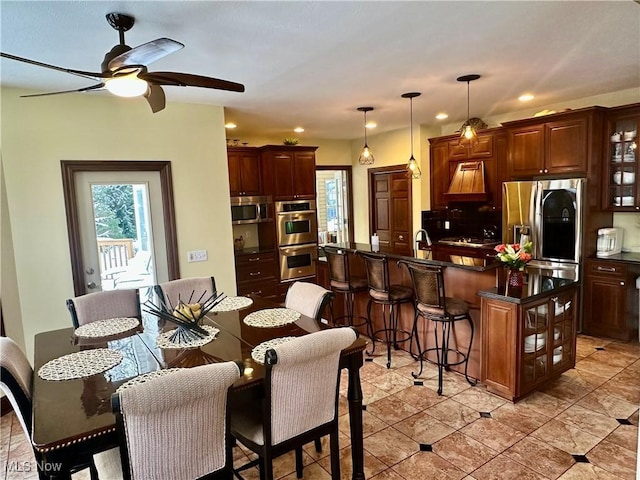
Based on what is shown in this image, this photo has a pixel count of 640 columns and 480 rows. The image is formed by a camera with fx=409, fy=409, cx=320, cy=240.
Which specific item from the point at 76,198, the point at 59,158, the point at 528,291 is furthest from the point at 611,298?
the point at 59,158

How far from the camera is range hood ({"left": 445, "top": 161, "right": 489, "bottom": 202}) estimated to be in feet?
18.6

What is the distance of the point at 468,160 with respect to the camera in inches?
231

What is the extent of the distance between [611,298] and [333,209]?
15.9 ft

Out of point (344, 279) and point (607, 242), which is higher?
point (607, 242)

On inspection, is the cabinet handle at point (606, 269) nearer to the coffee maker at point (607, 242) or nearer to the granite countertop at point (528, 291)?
the coffee maker at point (607, 242)

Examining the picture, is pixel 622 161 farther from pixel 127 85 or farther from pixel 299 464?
pixel 127 85

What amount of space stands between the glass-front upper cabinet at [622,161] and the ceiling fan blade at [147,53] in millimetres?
4570

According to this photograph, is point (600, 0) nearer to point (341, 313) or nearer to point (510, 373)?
point (510, 373)

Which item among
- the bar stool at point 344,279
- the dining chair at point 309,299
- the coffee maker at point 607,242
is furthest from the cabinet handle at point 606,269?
the dining chair at point 309,299

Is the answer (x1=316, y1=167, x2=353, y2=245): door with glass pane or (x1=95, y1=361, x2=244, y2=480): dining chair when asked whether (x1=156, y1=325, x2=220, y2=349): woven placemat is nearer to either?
(x1=95, y1=361, x2=244, y2=480): dining chair

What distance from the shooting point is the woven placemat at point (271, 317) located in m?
2.57

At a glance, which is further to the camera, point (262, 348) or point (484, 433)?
point (484, 433)

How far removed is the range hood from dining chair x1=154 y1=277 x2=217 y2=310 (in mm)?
3982

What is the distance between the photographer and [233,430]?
6.81 ft
